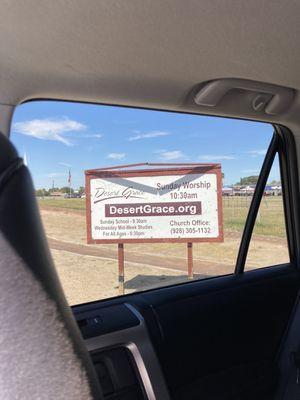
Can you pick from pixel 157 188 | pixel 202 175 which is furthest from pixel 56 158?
pixel 202 175

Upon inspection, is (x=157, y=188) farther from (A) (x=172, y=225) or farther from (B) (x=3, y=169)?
(B) (x=3, y=169)

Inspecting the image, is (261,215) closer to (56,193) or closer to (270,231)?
(270,231)

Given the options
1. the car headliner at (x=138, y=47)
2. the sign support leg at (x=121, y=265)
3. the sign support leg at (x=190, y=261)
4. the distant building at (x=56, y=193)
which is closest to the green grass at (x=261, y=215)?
the sign support leg at (x=190, y=261)

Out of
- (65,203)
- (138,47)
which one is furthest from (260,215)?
(138,47)

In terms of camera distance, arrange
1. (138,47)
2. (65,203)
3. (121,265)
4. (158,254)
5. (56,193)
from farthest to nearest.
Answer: (158,254) < (121,265) < (65,203) < (56,193) < (138,47)

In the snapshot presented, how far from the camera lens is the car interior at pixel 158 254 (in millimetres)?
657

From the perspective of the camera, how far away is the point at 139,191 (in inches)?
105

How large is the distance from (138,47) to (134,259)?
1.32 meters

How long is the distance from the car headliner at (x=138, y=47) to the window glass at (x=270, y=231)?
2.77ft

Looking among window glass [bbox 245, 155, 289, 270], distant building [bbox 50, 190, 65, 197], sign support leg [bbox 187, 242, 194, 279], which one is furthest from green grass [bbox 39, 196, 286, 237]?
distant building [bbox 50, 190, 65, 197]

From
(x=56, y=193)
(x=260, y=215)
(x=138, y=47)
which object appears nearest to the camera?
(x=138, y=47)

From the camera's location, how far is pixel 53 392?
64cm

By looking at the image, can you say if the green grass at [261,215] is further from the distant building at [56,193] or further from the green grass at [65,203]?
the distant building at [56,193]

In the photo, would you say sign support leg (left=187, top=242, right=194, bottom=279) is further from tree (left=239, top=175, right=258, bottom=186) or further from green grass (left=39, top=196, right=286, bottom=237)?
→ tree (left=239, top=175, right=258, bottom=186)
